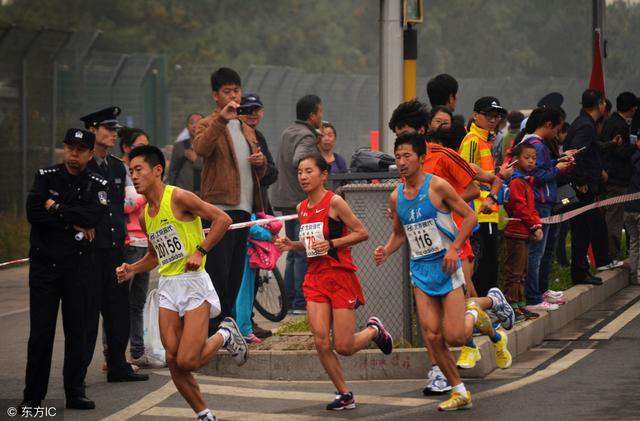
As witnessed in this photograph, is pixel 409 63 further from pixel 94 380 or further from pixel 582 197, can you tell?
pixel 94 380

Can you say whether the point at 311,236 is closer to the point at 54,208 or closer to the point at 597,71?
the point at 54,208

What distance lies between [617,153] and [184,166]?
5.25 meters

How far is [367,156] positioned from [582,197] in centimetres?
420

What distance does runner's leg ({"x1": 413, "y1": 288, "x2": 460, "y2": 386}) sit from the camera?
967cm

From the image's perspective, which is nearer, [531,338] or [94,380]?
[94,380]

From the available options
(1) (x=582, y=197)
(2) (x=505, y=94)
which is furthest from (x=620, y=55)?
(1) (x=582, y=197)

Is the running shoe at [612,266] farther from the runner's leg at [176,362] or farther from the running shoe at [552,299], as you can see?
the runner's leg at [176,362]

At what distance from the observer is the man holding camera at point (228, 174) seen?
1175 cm

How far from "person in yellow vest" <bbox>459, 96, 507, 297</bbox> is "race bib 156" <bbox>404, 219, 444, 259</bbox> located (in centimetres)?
213

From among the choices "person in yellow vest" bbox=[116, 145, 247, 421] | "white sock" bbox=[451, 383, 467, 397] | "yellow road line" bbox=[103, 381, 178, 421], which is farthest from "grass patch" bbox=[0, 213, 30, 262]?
"white sock" bbox=[451, 383, 467, 397]

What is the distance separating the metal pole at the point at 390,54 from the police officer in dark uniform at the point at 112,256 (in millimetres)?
3383

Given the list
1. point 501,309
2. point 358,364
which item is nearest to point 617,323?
point 501,309

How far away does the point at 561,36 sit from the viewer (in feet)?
242

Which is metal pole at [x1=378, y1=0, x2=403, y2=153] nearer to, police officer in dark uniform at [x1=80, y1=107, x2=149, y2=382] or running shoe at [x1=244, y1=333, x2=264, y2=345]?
running shoe at [x1=244, y1=333, x2=264, y2=345]
